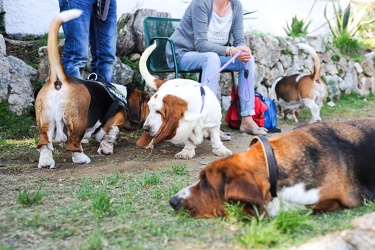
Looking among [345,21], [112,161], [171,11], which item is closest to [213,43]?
[112,161]

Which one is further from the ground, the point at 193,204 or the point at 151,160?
the point at 193,204

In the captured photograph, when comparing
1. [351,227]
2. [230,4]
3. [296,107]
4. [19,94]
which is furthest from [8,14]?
[351,227]

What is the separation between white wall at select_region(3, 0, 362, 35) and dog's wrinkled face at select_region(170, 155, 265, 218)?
566cm

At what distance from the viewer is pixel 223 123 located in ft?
24.2

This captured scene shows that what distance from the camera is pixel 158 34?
682 centimetres

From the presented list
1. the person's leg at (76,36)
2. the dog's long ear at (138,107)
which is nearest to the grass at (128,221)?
the dog's long ear at (138,107)

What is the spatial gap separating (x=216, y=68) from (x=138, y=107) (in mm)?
1115

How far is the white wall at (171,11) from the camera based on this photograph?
7.31 meters

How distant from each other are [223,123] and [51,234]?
503cm

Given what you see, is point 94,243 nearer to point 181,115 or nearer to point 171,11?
point 181,115

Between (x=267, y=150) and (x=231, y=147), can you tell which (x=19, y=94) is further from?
(x=267, y=150)

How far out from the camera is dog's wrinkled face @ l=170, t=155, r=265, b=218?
2.49m

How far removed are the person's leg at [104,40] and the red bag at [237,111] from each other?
1.92 m

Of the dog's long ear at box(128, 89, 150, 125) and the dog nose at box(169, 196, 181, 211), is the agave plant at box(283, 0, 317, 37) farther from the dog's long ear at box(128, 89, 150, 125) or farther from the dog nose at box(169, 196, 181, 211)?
the dog nose at box(169, 196, 181, 211)
